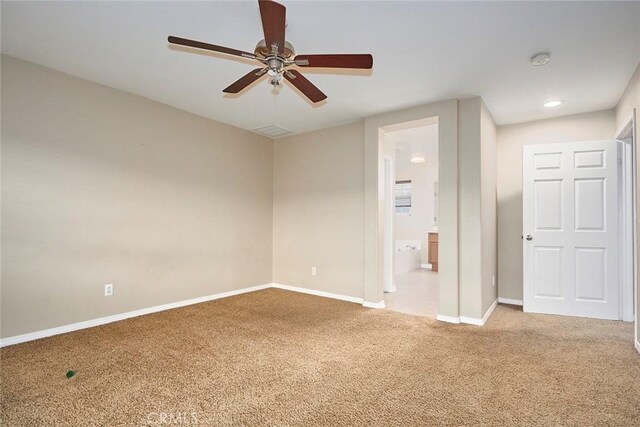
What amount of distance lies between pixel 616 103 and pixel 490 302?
8.69 feet

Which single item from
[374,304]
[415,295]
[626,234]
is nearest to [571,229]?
[626,234]

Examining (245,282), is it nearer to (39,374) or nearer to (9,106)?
(39,374)

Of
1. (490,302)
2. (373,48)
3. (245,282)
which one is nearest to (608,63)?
(373,48)

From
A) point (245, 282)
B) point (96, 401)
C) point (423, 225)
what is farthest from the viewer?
point (423, 225)

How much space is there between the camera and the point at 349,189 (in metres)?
4.45

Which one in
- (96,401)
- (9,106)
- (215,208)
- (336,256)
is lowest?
(96,401)

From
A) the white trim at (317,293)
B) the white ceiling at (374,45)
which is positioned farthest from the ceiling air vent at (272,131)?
the white trim at (317,293)

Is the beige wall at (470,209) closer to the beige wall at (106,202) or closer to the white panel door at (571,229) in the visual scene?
the white panel door at (571,229)

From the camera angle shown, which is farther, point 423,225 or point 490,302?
point 423,225

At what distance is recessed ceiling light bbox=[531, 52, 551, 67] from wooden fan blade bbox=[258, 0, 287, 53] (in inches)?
82.6

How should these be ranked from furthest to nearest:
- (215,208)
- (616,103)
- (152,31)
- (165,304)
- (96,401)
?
(215,208) < (165,304) < (616,103) < (152,31) < (96,401)

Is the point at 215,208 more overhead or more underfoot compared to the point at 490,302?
more overhead

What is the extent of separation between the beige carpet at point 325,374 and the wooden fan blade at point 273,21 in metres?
2.10

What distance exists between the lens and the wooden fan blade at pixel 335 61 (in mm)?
1948
